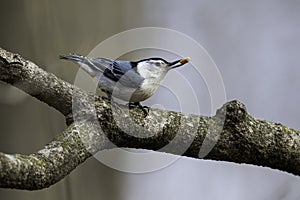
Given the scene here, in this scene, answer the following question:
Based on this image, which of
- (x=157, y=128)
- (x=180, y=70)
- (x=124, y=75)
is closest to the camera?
(x=157, y=128)

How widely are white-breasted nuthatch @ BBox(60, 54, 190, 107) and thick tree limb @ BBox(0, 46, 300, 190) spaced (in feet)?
0.50

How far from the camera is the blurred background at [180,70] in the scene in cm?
123

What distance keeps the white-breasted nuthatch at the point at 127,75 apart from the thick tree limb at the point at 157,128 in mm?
152

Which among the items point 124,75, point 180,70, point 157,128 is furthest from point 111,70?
point 180,70

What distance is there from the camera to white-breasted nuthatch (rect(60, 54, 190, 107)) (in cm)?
101

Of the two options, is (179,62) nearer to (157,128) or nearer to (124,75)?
(124,75)

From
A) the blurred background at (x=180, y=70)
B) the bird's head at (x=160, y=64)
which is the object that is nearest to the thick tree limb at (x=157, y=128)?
the bird's head at (x=160, y=64)

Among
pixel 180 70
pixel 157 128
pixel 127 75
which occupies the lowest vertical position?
pixel 157 128

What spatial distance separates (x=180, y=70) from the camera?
61.9 inches

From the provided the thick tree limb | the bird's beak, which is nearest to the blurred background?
the bird's beak

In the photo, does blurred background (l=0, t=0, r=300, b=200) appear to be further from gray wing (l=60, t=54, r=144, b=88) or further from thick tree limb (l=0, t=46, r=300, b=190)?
thick tree limb (l=0, t=46, r=300, b=190)

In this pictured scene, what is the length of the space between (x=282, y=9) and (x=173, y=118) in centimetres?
132

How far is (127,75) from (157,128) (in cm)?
26

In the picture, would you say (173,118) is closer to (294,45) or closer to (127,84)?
(127,84)
